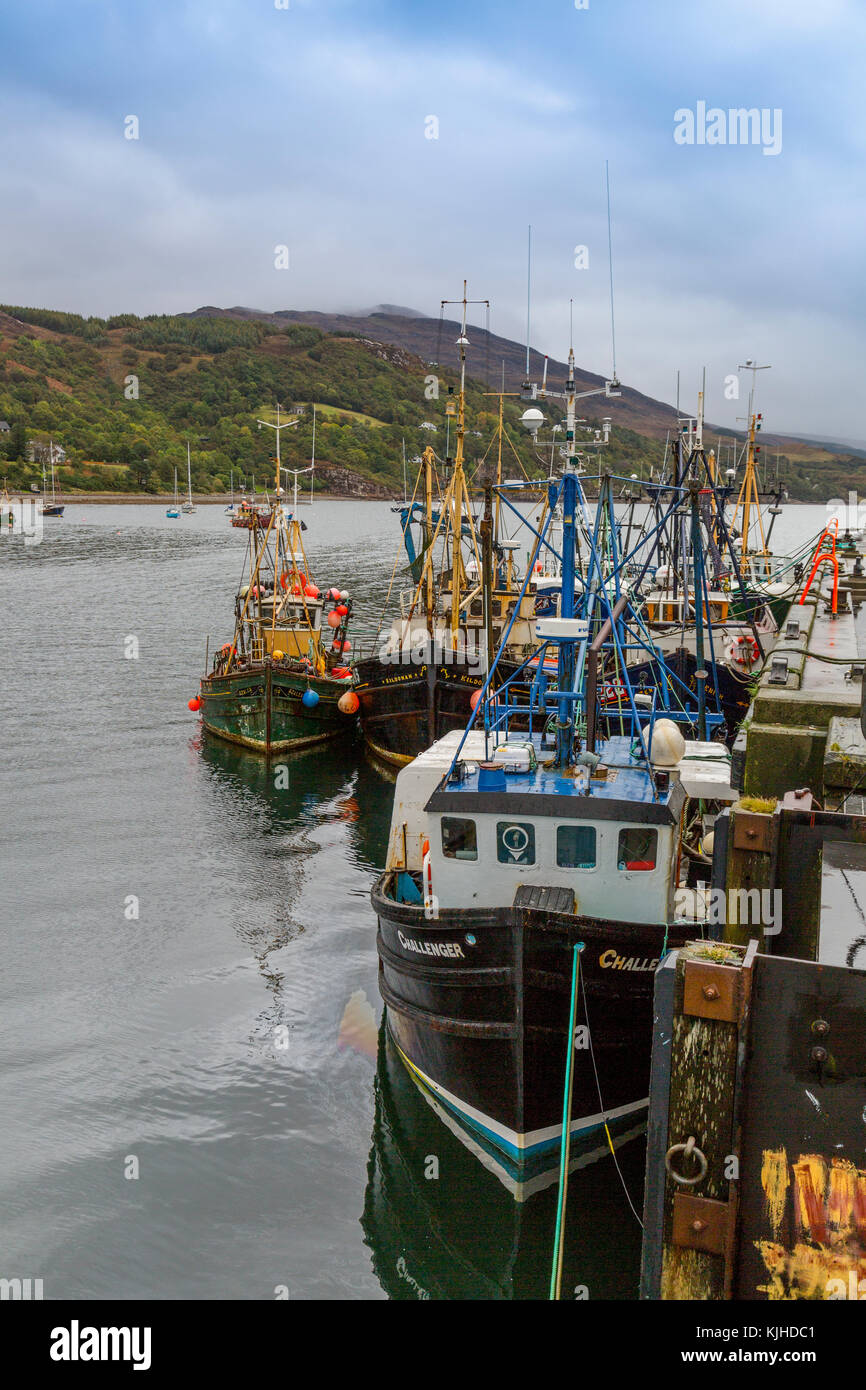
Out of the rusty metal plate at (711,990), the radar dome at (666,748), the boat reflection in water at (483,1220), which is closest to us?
the rusty metal plate at (711,990)

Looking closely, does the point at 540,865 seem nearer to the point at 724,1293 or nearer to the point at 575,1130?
the point at 575,1130

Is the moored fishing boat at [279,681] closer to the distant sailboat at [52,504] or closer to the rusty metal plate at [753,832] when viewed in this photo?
the rusty metal plate at [753,832]

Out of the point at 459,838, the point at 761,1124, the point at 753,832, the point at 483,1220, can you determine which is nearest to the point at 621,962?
the point at 459,838

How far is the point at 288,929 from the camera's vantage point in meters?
20.8

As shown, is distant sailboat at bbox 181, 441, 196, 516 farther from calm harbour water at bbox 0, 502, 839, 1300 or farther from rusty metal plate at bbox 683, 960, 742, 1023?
rusty metal plate at bbox 683, 960, 742, 1023

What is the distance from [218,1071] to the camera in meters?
15.8

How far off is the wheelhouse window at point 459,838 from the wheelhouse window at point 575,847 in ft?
3.39

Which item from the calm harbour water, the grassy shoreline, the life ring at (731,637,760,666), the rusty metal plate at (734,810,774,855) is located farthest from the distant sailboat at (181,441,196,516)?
A: the rusty metal plate at (734,810,774,855)

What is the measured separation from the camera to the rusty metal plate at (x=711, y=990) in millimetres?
7289

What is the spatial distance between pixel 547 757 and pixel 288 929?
856 cm

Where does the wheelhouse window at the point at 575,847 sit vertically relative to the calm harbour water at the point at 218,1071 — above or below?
above

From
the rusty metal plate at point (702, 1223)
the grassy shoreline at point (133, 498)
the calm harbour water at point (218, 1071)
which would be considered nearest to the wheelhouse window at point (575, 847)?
the calm harbour water at point (218, 1071)

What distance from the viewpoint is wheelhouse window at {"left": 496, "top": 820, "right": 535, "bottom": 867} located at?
42.2 feet
